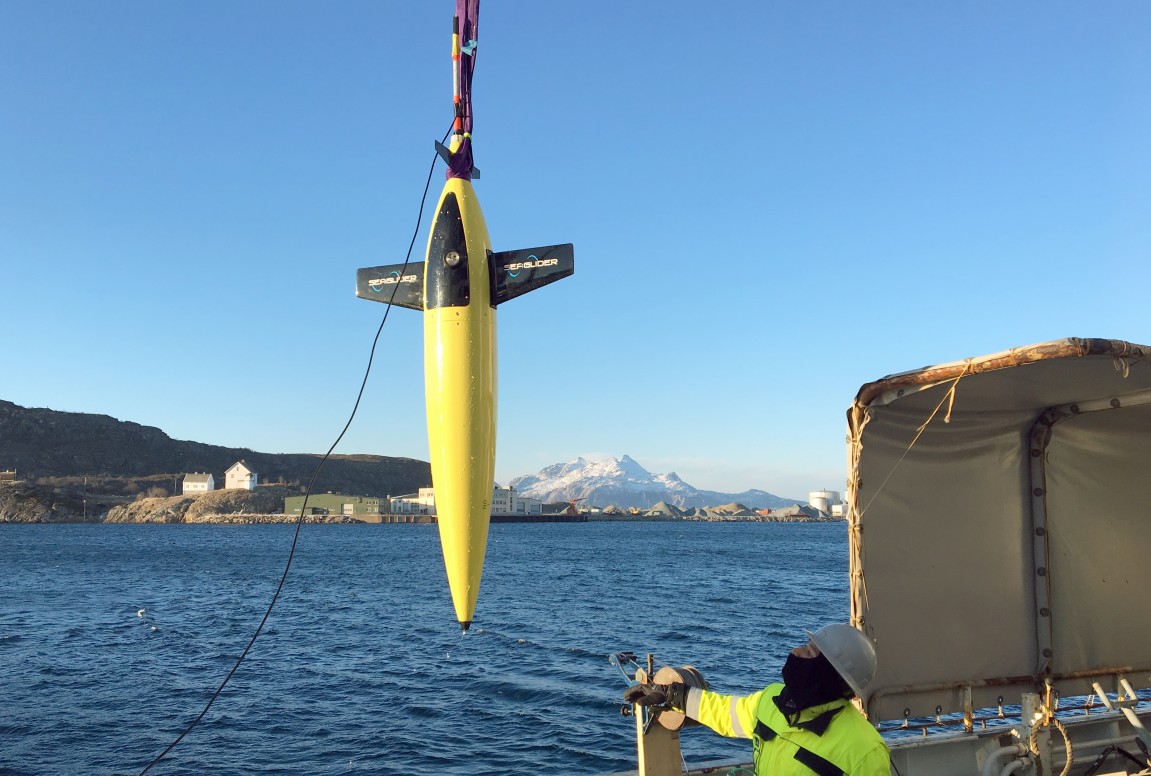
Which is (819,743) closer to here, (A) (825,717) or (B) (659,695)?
(A) (825,717)

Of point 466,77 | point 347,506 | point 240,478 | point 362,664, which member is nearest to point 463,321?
point 466,77

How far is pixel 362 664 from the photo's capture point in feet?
98.4

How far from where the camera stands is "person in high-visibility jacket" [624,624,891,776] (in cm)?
391

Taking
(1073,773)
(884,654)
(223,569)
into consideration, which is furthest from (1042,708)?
(223,569)

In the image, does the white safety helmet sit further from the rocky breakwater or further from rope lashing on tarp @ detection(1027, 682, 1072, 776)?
the rocky breakwater

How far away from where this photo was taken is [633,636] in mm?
→ 36188

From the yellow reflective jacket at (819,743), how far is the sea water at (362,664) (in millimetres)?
12959

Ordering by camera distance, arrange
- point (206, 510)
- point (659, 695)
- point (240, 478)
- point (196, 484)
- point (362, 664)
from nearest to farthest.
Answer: point (659, 695)
point (362, 664)
point (206, 510)
point (196, 484)
point (240, 478)

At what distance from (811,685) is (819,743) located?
289 mm

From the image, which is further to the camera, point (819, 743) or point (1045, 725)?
point (1045, 725)

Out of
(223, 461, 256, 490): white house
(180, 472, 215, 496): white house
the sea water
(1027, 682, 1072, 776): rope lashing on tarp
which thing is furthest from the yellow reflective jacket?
(180, 472, 215, 496): white house

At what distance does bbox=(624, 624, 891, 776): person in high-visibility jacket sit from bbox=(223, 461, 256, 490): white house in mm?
203493

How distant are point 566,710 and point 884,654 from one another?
18141mm

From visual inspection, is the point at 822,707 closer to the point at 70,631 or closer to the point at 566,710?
the point at 566,710
